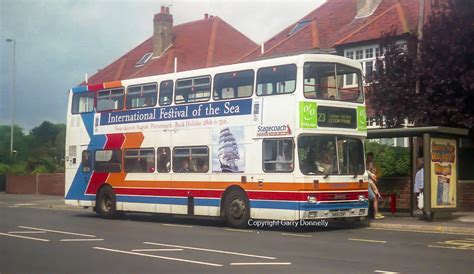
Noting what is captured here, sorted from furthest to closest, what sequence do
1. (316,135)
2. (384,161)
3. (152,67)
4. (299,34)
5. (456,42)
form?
(152,67)
(299,34)
(384,161)
(456,42)
(316,135)

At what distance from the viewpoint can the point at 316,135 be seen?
15.6 meters

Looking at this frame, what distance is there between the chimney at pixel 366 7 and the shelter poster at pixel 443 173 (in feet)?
61.7

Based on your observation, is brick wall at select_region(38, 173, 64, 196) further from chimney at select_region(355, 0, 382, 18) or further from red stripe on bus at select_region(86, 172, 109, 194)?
chimney at select_region(355, 0, 382, 18)

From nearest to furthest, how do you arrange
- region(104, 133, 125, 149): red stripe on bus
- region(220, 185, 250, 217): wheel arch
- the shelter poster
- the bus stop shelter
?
region(220, 185, 250, 217): wheel arch → the bus stop shelter → the shelter poster → region(104, 133, 125, 149): red stripe on bus

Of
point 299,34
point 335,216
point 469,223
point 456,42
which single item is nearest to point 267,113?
point 335,216

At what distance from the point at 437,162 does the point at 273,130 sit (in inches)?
212

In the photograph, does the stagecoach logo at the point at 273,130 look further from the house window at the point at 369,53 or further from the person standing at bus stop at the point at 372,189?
the house window at the point at 369,53

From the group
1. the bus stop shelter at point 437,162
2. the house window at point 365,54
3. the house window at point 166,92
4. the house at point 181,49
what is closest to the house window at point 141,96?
the house window at point 166,92

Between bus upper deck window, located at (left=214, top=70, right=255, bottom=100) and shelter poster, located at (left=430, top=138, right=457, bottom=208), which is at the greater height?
bus upper deck window, located at (left=214, top=70, right=255, bottom=100)

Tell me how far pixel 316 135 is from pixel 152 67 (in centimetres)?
3097

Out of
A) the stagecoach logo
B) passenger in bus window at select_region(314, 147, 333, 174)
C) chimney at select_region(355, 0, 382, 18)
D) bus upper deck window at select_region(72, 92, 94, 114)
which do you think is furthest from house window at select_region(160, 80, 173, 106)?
chimney at select_region(355, 0, 382, 18)

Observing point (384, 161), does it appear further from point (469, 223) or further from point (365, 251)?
point (365, 251)

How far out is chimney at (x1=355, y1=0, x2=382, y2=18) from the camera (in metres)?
35.9

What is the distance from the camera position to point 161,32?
47.0m
